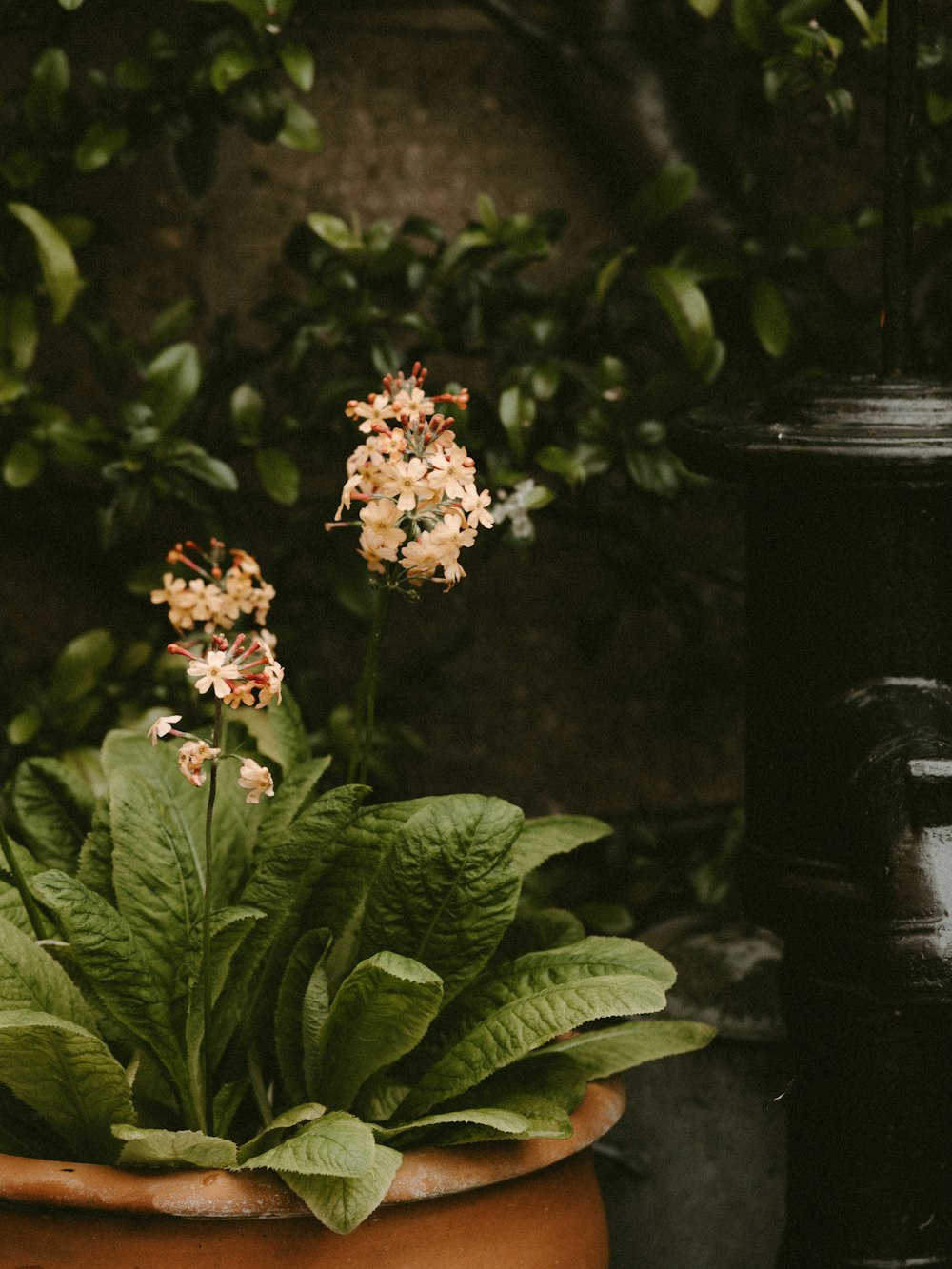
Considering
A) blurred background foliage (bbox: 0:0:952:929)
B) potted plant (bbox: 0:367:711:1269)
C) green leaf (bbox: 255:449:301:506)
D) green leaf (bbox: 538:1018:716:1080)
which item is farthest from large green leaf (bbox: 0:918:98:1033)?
green leaf (bbox: 255:449:301:506)

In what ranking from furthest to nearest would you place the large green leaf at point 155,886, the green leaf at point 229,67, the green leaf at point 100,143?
the green leaf at point 100,143
the green leaf at point 229,67
the large green leaf at point 155,886

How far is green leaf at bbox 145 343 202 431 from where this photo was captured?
1.91m

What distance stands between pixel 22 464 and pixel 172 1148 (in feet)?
3.44

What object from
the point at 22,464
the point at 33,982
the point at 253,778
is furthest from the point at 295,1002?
the point at 22,464

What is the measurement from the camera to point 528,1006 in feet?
4.17

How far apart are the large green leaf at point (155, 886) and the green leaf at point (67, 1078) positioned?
4.6 inches

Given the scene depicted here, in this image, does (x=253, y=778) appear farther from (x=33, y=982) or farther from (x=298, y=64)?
(x=298, y=64)

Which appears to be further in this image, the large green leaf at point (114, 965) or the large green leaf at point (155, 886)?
the large green leaf at point (155, 886)

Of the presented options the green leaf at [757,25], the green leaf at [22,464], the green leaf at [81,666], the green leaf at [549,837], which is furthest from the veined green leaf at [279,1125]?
the green leaf at [757,25]

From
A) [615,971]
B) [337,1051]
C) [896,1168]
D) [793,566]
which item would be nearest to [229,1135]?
[337,1051]

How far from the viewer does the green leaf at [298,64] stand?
180 centimetres

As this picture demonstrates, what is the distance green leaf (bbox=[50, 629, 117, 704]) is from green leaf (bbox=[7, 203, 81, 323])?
0.44 metres

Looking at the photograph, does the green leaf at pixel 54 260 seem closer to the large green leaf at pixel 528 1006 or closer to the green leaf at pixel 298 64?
the green leaf at pixel 298 64

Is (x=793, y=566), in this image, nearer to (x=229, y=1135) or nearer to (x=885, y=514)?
(x=885, y=514)
